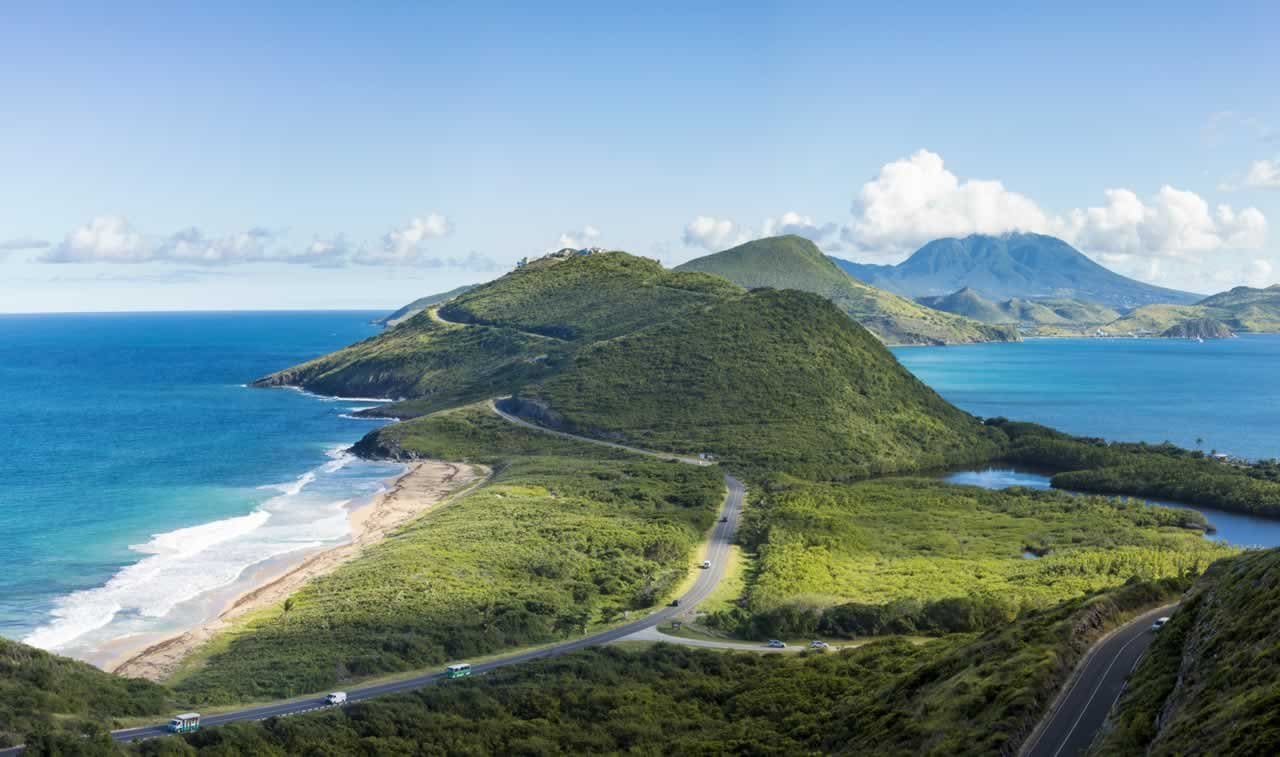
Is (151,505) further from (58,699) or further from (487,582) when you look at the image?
(58,699)

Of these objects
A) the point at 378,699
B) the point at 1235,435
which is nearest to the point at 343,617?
the point at 378,699

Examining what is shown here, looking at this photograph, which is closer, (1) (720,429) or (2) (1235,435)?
(1) (720,429)

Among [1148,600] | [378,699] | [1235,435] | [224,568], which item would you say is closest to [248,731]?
[378,699]

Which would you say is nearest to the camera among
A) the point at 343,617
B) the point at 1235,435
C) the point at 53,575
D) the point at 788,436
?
the point at 343,617

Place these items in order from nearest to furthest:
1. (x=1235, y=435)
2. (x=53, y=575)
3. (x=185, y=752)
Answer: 1. (x=185, y=752)
2. (x=53, y=575)
3. (x=1235, y=435)

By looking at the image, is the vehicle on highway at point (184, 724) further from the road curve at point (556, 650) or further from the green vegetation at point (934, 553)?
the green vegetation at point (934, 553)

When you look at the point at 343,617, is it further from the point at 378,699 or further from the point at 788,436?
the point at 788,436

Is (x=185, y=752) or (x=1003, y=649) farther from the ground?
(x=1003, y=649)
